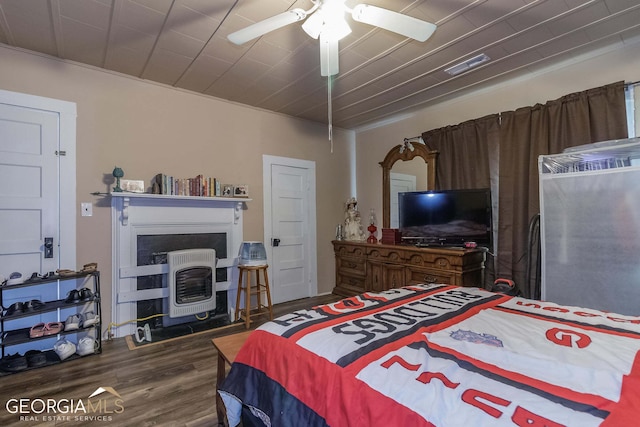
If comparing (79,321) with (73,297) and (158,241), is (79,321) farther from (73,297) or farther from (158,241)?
(158,241)

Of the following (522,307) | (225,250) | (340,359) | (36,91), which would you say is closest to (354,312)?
(340,359)

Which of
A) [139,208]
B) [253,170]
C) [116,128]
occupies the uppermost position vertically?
[116,128]

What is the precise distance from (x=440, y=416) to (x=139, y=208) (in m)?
3.19

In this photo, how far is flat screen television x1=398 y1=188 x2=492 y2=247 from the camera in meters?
3.15

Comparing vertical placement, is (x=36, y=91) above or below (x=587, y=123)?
above

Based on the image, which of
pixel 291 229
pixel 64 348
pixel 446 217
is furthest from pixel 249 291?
pixel 446 217

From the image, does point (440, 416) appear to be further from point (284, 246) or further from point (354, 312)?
point (284, 246)

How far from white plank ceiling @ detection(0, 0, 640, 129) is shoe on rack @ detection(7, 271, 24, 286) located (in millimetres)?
1873

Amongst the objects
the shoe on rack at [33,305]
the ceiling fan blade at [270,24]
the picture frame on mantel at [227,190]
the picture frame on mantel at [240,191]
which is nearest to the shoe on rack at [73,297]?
the shoe on rack at [33,305]

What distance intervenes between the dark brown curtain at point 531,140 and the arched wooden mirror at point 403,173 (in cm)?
84

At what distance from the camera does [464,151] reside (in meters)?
3.43

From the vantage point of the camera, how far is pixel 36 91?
259 cm

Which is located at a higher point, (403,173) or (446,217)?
(403,173)

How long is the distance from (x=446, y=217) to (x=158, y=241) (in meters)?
3.15
